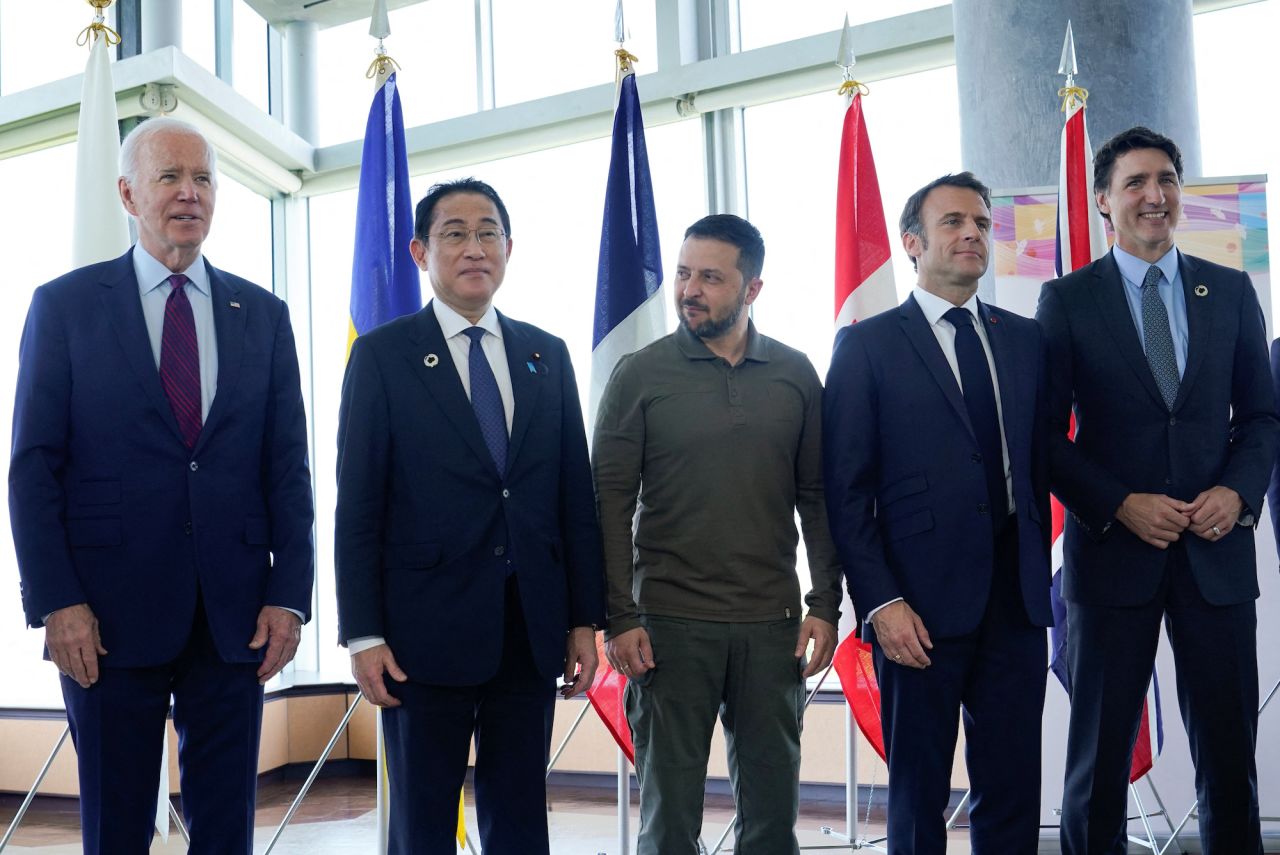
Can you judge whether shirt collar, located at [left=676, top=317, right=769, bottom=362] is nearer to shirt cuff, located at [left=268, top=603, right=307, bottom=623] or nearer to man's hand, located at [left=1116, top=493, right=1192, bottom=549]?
man's hand, located at [left=1116, top=493, right=1192, bottom=549]

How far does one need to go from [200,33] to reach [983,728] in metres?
5.37

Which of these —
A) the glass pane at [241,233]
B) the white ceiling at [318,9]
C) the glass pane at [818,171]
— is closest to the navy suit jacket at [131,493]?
the glass pane at [818,171]

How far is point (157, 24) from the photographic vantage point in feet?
18.2

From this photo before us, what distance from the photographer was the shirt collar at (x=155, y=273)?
231 cm

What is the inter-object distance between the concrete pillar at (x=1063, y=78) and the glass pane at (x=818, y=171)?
1.05 m

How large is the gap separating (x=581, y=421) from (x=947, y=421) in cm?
76

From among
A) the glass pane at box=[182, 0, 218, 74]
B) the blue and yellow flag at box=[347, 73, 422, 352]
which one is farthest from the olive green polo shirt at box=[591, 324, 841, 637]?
the glass pane at box=[182, 0, 218, 74]

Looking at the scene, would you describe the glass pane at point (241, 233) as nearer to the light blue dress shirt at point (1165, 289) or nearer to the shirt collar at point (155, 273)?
the shirt collar at point (155, 273)

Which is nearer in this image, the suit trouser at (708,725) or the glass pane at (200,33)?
the suit trouser at (708,725)

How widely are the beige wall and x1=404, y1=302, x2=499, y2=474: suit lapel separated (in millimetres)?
2860

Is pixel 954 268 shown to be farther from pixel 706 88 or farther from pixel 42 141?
pixel 42 141

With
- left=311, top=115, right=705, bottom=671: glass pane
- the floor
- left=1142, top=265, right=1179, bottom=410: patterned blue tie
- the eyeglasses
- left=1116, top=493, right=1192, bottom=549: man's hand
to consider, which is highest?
left=311, top=115, right=705, bottom=671: glass pane

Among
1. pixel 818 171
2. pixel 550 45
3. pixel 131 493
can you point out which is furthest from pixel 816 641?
pixel 550 45

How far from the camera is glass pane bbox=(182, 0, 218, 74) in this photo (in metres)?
5.86
